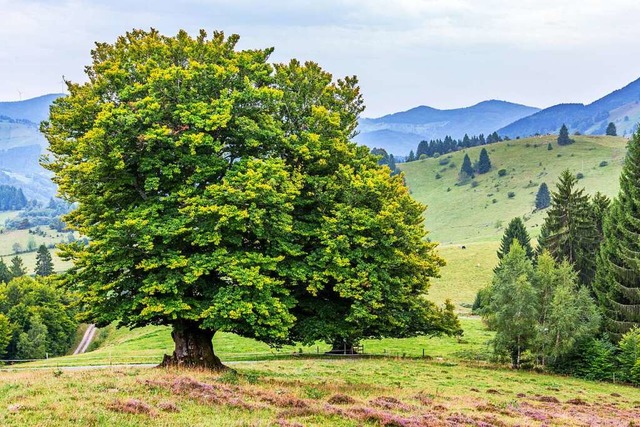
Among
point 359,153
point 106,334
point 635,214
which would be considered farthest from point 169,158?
point 106,334

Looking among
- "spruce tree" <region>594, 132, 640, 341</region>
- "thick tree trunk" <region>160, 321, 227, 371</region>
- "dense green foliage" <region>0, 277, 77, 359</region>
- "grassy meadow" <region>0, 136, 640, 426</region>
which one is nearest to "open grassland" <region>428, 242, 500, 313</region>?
"spruce tree" <region>594, 132, 640, 341</region>

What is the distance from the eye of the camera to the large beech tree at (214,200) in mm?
26312

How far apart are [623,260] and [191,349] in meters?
49.0

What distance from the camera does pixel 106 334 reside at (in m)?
109

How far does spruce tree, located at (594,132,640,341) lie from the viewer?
5638 centimetres

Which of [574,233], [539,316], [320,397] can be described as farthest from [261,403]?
[574,233]

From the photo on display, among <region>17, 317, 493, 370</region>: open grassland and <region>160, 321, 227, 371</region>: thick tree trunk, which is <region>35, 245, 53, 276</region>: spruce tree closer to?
<region>17, 317, 493, 370</region>: open grassland

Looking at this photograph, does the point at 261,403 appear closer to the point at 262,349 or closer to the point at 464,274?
the point at 262,349

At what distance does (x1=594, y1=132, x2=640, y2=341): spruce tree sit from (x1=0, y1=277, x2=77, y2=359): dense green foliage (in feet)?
290

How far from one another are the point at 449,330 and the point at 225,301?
28486 mm

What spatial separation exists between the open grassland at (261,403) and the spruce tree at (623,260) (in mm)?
25395

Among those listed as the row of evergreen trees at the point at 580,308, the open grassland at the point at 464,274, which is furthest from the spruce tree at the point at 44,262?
the row of evergreen trees at the point at 580,308

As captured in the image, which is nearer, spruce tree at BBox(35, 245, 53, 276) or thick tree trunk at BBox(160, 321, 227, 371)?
thick tree trunk at BBox(160, 321, 227, 371)

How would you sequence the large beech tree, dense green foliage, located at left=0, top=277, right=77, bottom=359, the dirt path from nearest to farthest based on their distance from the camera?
the large beech tree, dense green foliage, located at left=0, top=277, right=77, bottom=359, the dirt path
